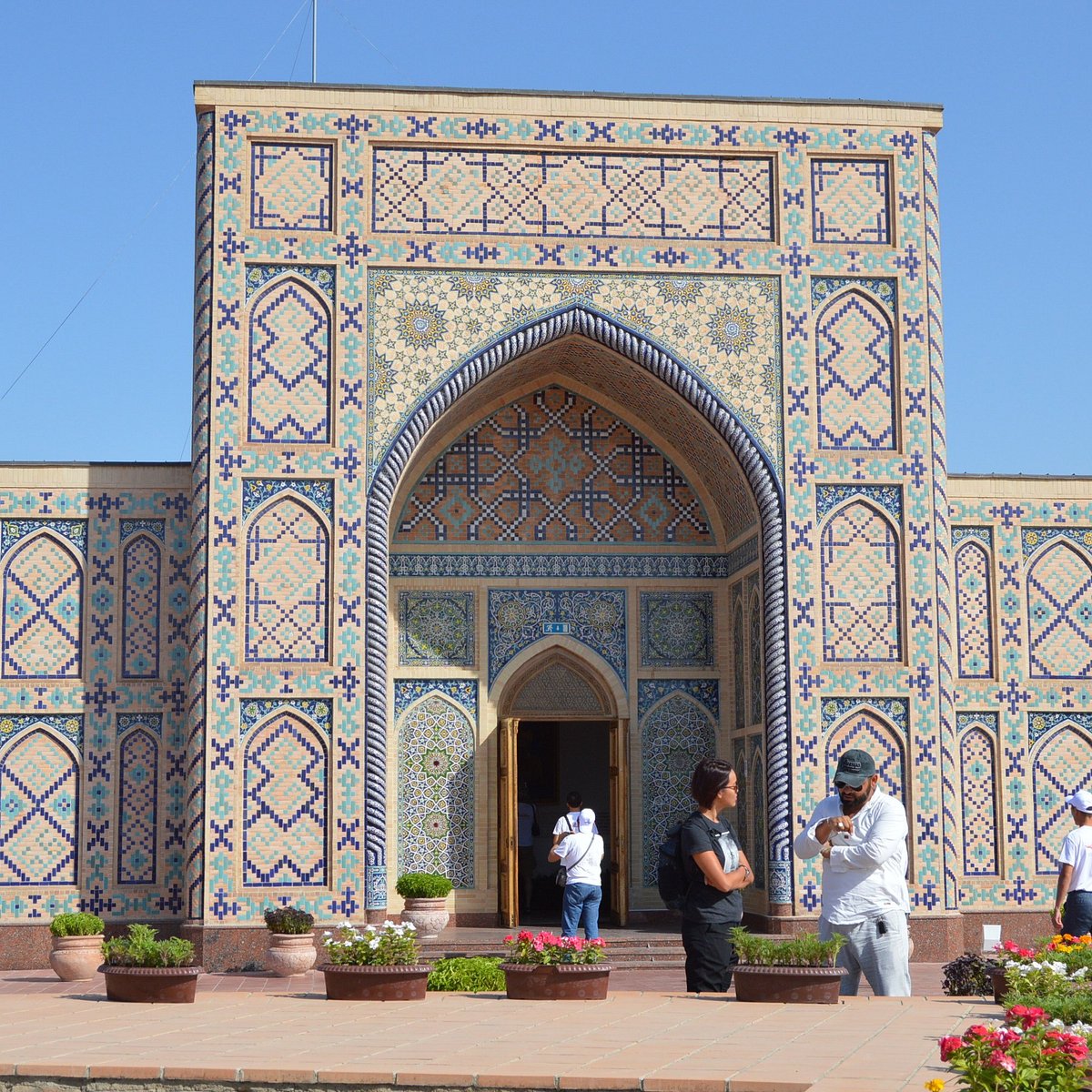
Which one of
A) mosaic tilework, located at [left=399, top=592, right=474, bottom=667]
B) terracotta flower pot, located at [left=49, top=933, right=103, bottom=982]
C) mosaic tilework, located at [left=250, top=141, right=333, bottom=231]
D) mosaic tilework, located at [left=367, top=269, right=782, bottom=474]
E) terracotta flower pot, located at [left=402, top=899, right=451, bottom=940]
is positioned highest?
mosaic tilework, located at [left=250, top=141, right=333, bottom=231]

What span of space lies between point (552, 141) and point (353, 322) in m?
2.06

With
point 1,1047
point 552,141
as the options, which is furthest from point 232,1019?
point 552,141

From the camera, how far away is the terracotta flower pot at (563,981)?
7703mm

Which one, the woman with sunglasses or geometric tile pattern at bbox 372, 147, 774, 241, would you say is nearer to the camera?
the woman with sunglasses

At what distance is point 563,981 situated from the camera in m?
7.72

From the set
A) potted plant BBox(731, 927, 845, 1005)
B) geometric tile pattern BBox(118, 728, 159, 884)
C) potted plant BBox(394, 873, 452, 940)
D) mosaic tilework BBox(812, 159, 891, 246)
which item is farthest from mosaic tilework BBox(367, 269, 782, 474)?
potted plant BBox(731, 927, 845, 1005)

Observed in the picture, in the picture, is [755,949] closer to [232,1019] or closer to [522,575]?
[232,1019]

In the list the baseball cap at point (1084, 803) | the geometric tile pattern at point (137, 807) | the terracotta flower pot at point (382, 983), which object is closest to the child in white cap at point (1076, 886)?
the baseball cap at point (1084, 803)

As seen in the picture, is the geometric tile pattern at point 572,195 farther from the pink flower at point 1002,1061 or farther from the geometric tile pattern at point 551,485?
the pink flower at point 1002,1061

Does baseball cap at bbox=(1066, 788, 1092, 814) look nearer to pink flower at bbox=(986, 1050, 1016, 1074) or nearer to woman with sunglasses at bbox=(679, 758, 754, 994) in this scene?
woman with sunglasses at bbox=(679, 758, 754, 994)

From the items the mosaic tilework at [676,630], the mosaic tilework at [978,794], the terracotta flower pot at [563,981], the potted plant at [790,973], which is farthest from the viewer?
the mosaic tilework at [676,630]

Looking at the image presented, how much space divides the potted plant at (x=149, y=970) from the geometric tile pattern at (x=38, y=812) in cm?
437

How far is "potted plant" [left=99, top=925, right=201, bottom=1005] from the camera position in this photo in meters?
7.93

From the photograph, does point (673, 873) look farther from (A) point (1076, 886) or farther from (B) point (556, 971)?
(A) point (1076, 886)
